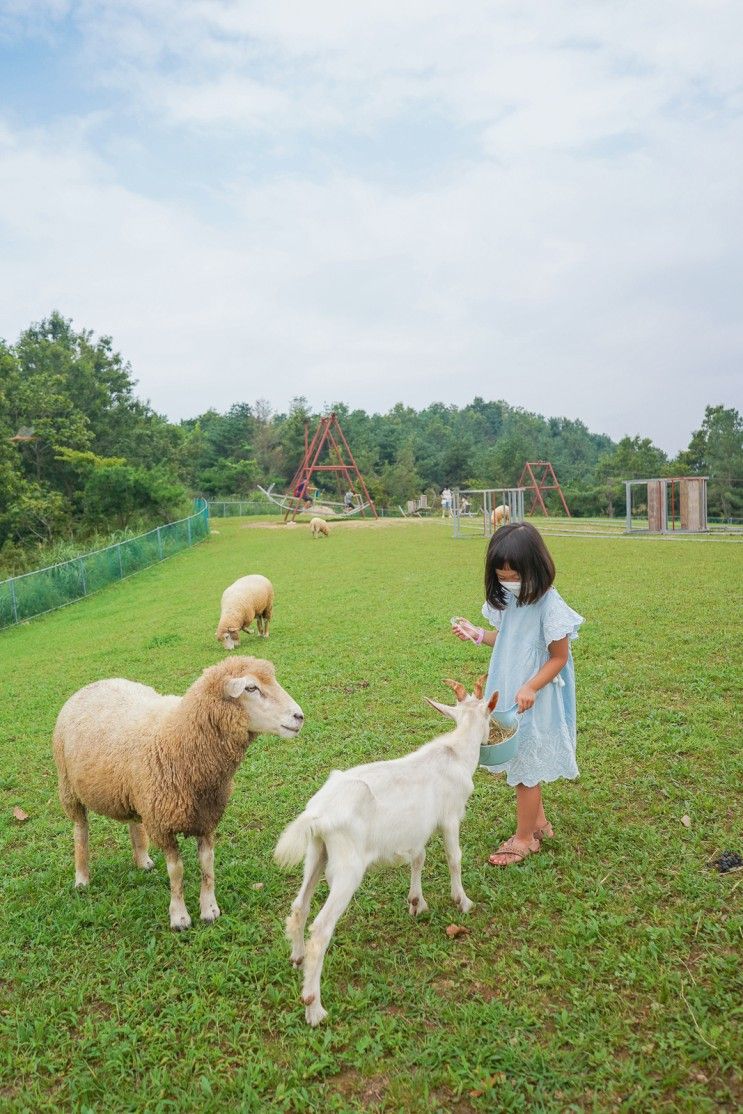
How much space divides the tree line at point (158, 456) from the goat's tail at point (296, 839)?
27525 mm

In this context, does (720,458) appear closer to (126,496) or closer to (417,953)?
(126,496)

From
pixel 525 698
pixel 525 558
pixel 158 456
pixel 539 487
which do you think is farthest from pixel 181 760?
pixel 158 456

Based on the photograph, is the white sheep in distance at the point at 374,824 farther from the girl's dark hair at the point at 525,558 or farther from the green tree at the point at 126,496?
the green tree at the point at 126,496

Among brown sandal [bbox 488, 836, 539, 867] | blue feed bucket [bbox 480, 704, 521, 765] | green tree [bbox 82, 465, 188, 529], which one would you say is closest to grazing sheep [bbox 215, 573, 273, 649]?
brown sandal [bbox 488, 836, 539, 867]

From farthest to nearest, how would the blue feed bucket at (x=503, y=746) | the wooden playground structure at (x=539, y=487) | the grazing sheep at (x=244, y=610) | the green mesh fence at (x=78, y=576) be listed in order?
the wooden playground structure at (x=539, y=487), the green mesh fence at (x=78, y=576), the grazing sheep at (x=244, y=610), the blue feed bucket at (x=503, y=746)

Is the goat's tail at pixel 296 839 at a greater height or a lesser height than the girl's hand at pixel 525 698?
lesser

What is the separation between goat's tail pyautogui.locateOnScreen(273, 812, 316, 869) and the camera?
3037 mm

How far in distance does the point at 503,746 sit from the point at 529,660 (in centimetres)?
58

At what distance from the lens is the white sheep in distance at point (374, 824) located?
2.99 metres

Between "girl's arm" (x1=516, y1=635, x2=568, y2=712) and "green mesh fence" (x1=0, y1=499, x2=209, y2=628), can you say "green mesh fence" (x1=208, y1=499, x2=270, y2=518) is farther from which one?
"girl's arm" (x1=516, y1=635, x2=568, y2=712)

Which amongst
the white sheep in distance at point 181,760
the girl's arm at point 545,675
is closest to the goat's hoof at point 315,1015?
the white sheep in distance at point 181,760

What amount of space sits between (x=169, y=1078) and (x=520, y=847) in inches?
87.1

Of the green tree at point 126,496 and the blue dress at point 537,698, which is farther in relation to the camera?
the green tree at point 126,496

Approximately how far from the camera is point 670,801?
4691 millimetres
